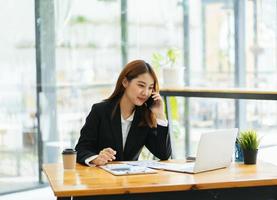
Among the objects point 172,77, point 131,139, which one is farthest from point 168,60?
point 131,139

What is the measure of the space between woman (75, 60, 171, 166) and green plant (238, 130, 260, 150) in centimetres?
52

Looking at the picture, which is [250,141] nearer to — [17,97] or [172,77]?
[172,77]

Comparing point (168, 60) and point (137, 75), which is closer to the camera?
point (137, 75)

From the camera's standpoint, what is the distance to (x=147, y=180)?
2.62 meters

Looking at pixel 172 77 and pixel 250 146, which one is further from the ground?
pixel 172 77

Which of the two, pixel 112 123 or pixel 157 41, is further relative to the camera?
pixel 157 41

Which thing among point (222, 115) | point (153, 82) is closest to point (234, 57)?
point (222, 115)

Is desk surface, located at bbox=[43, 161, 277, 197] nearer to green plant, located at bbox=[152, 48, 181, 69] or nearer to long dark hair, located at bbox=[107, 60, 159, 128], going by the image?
long dark hair, located at bbox=[107, 60, 159, 128]

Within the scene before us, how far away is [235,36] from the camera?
263 inches

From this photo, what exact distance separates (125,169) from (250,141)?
72 cm

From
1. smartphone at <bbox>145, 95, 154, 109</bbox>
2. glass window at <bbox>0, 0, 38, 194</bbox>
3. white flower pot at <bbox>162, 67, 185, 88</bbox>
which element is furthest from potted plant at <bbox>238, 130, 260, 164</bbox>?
glass window at <bbox>0, 0, 38, 194</bbox>

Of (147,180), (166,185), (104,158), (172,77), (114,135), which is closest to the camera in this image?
(166,185)

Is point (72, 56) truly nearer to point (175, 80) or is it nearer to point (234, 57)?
point (175, 80)

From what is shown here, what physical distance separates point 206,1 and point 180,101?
1185 millimetres
